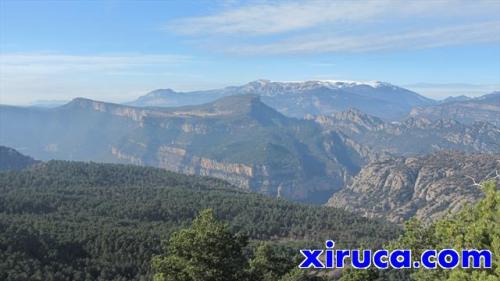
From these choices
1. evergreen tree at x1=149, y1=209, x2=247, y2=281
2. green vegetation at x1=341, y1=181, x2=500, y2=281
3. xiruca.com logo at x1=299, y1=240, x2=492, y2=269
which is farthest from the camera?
evergreen tree at x1=149, y1=209, x2=247, y2=281

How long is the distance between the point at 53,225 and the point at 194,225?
151514 millimetres

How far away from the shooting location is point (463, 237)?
38531 millimetres

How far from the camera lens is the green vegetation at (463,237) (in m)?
35.2

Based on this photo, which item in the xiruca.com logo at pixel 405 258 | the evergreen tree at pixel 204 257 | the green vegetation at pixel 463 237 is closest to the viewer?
the green vegetation at pixel 463 237

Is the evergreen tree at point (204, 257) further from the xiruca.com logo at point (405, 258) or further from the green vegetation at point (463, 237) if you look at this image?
the green vegetation at point (463, 237)

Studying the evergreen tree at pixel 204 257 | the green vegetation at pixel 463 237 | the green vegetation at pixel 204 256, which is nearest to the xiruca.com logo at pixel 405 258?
the green vegetation at pixel 463 237

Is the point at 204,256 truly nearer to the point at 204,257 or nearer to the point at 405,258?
the point at 204,257

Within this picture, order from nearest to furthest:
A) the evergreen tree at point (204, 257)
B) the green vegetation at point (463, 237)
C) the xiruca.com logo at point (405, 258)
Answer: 1. the green vegetation at point (463, 237)
2. the xiruca.com logo at point (405, 258)
3. the evergreen tree at point (204, 257)

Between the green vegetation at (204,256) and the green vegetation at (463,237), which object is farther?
the green vegetation at (204,256)

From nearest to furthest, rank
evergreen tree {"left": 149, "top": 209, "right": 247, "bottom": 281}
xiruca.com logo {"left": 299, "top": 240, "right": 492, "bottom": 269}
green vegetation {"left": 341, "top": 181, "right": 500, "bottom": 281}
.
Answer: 1. green vegetation {"left": 341, "top": 181, "right": 500, "bottom": 281}
2. xiruca.com logo {"left": 299, "top": 240, "right": 492, "bottom": 269}
3. evergreen tree {"left": 149, "top": 209, "right": 247, "bottom": 281}

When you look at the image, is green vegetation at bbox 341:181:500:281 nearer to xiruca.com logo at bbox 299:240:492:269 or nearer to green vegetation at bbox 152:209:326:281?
xiruca.com logo at bbox 299:240:492:269

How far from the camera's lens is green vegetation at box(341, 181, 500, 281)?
35.2 metres

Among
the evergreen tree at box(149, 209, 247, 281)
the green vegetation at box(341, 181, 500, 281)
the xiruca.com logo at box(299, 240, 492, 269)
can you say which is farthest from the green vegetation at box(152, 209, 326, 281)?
the green vegetation at box(341, 181, 500, 281)

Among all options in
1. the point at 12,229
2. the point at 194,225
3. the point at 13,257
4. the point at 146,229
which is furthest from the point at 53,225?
the point at 194,225
